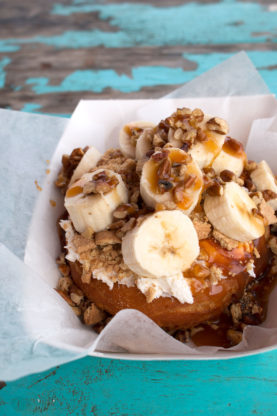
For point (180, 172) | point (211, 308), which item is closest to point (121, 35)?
point (180, 172)

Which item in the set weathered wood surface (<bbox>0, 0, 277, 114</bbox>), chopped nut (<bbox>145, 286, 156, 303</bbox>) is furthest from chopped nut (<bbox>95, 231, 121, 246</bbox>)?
weathered wood surface (<bbox>0, 0, 277, 114</bbox>)

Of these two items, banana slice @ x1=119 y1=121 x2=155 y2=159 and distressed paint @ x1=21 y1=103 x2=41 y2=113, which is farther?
distressed paint @ x1=21 y1=103 x2=41 y2=113

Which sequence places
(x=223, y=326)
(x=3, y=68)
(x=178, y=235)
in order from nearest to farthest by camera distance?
(x=178, y=235)
(x=223, y=326)
(x=3, y=68)

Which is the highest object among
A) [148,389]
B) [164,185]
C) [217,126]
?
[217,126]

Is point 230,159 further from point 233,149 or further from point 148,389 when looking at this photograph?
point 148,389

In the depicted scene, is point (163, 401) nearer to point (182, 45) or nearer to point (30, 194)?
point (30, 194)

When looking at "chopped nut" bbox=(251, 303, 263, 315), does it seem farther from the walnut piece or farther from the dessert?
the walnut piece

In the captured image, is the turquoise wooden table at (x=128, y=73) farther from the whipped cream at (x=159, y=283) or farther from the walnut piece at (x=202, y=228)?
the walnut piece at (x=202, y=228)

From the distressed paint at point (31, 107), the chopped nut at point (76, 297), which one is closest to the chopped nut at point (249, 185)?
the chopped nut at point (76, 297)

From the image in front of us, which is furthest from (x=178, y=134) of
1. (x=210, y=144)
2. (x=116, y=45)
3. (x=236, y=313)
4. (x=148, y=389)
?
(x=116, y=45)
